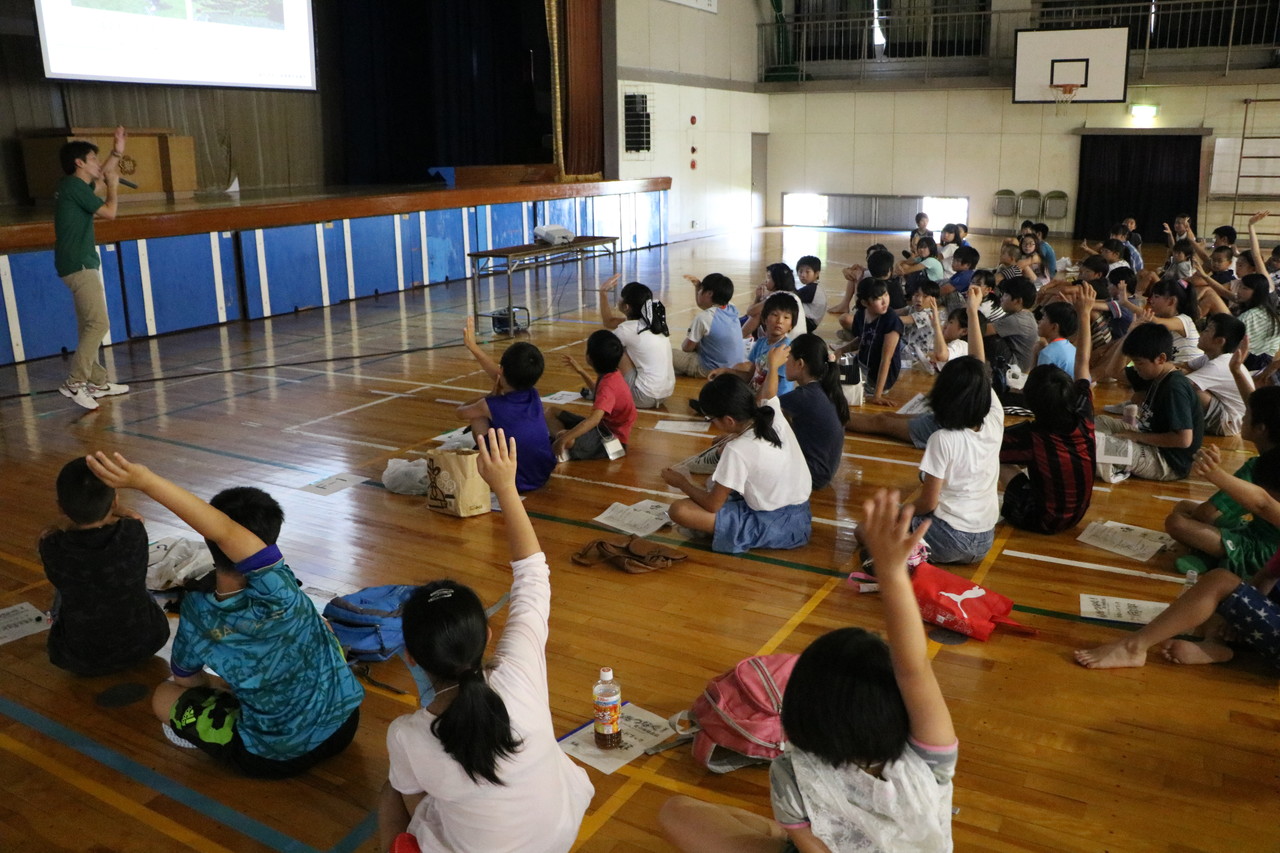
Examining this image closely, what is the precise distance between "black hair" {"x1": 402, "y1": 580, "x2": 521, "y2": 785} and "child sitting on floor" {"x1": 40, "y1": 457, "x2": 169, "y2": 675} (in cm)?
184

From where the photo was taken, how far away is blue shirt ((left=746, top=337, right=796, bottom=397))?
269 inches

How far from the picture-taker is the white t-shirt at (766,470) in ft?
15.5

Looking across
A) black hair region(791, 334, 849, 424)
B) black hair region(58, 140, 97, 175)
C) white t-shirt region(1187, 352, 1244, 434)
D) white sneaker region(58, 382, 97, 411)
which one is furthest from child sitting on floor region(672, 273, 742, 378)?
black hair region(58, 140, 97, 175)

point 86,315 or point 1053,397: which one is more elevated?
point 86,315

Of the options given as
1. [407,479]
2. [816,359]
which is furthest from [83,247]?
[816,359]

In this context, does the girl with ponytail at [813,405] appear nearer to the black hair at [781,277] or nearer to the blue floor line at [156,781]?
the black hair at [781,277]

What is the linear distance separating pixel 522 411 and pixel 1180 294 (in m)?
4.94

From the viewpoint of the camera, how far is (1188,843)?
290 cm

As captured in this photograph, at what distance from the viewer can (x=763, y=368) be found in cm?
695

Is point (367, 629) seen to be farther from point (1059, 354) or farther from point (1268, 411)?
point (1059, 354)

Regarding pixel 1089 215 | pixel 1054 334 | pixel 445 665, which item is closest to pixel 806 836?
pixel 445 665

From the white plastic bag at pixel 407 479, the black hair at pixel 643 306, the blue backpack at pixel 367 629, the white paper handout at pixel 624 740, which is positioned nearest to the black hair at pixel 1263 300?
the black hair at pixel 643 306

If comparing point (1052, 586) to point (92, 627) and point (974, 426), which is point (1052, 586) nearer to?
point (974, 426)

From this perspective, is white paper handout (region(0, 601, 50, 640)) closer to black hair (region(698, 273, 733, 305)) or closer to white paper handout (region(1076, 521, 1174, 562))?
white paper handout (region(1076, 521, 1174, 562))
